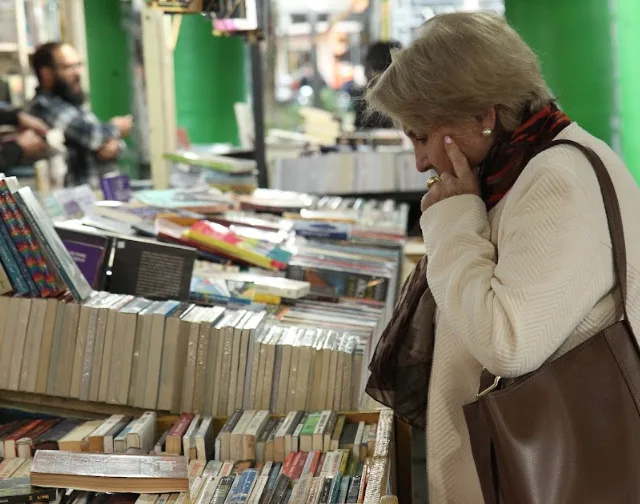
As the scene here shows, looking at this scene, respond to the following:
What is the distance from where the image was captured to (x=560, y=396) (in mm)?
1688

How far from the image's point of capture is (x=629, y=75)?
486 centimetres

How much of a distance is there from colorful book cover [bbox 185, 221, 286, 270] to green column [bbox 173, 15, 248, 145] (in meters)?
5.64

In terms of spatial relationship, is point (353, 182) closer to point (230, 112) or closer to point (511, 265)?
point (230, 112)

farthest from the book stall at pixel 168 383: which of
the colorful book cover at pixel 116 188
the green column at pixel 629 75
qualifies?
the green column at pixel 629 75

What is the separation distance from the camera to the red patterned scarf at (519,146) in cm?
180

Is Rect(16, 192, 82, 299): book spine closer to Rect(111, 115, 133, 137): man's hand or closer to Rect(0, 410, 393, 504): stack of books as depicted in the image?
Rect(0, 410, 393, 504): stack of books

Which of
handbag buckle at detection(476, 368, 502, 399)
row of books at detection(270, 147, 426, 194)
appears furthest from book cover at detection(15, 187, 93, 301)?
row of books at detection(270, 147, 426, 194)

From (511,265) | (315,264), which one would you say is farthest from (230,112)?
(511,265)

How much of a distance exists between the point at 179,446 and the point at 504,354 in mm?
923

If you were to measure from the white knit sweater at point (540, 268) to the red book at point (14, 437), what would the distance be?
112cm

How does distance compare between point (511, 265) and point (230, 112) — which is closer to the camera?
point (511, 265)

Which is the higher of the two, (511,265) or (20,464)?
(511,265)

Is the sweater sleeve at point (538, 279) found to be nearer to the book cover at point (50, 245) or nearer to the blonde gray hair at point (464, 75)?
the blonde gray hair at point (464, 75)

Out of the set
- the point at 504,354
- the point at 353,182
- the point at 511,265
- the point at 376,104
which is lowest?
the point at 353,182
